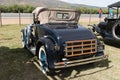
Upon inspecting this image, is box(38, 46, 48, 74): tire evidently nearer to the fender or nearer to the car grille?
the fender

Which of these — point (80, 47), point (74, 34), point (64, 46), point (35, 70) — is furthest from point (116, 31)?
point (35, 70)

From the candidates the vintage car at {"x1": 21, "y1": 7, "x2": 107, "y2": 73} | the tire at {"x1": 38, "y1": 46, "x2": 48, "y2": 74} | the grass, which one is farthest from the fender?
the grass

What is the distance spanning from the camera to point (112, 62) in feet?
21.3

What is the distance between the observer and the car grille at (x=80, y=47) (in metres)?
5.08

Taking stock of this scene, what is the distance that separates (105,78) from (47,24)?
8.33ft

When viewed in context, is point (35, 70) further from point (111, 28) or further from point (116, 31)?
point (116, 31)

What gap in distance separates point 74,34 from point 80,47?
48cm

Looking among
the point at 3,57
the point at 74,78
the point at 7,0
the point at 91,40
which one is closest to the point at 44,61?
the point at 74,78

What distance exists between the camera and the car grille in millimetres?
5078

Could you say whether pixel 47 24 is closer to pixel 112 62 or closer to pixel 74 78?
pixel 74 78

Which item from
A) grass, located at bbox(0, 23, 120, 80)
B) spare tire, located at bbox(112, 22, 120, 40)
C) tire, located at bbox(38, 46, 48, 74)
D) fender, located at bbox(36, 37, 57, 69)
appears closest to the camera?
fender, located at bbox(36, 37, 57, 69)

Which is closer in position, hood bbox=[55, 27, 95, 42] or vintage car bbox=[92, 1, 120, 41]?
hood bbox=[55, 27, 95, 42]

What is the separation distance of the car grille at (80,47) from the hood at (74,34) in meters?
0.18

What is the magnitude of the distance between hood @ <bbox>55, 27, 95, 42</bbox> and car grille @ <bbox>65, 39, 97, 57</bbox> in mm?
183
